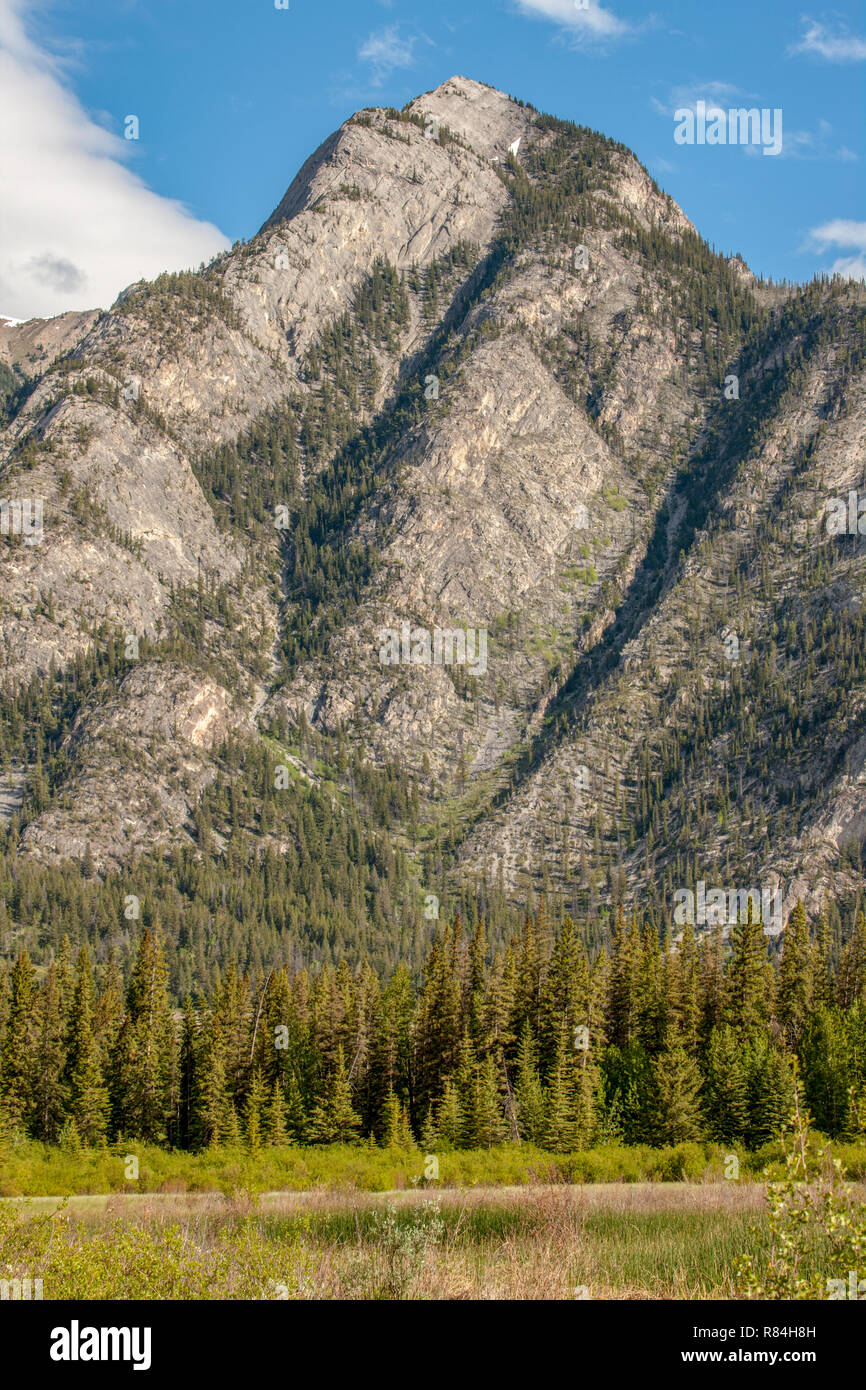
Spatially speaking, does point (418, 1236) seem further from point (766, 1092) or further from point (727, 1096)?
point (727, 1096)

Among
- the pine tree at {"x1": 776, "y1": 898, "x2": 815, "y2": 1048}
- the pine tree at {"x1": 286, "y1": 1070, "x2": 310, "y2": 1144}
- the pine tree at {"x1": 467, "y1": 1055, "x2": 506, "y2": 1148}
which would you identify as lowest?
the pine tree at {"x1": 286, "y1": 1070, "x2": 310, "y2": 1144}

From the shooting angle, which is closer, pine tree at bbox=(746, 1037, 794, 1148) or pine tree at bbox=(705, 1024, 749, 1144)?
pine tree at bbox=(746, 1037, 794, 1148)

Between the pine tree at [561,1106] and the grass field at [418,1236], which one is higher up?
the grass field at [418,1236]

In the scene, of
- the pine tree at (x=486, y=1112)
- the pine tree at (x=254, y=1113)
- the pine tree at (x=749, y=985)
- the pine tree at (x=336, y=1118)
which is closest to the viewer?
the pine tree at (x=486, y=1112)

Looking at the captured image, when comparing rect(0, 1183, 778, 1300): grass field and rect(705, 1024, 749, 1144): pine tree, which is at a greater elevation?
rect(0, 1183, 778, 1300): grass field

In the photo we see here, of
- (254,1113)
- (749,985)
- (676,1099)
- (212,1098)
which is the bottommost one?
(254,1113)

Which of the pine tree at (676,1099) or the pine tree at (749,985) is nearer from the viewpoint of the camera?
the pine tree at (676,1099)

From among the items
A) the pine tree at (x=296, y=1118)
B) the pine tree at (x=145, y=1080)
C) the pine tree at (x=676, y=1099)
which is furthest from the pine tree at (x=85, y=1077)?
the pine tree at (x=676, y=1099)

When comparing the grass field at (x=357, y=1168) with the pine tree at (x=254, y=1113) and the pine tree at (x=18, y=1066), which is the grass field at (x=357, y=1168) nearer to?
the pine tree at (x=254, y=1113)

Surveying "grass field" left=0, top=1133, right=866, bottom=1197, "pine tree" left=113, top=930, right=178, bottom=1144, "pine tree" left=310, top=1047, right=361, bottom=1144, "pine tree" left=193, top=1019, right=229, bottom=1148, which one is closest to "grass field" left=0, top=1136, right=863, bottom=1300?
"grass field" left=0, top=1133, right=866, bottom=1197

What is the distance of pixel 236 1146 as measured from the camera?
72.1 metres

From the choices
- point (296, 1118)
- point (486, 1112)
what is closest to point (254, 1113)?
point (296, 1118)

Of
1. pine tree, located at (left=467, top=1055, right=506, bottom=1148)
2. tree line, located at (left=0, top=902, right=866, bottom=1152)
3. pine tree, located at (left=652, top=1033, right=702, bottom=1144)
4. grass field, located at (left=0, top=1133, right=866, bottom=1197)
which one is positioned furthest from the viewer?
tree line, located at (left=0, top=902, right=866, bottom=1152)

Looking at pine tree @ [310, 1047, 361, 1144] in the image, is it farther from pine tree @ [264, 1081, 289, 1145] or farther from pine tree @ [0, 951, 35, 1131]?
pine tree @ [0, 951, 35, 1131]
